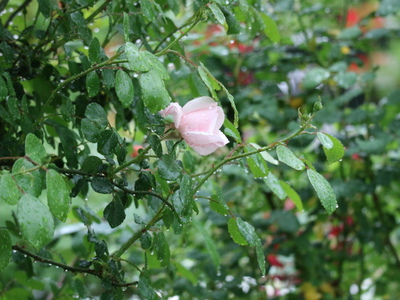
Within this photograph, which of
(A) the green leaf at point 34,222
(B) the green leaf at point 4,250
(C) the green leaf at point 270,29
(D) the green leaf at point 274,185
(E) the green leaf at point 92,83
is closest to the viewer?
(A) the green leaf at point 34,222

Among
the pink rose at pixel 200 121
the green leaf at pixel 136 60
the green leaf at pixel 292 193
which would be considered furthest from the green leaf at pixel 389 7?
the green leaf at pixel 136 60

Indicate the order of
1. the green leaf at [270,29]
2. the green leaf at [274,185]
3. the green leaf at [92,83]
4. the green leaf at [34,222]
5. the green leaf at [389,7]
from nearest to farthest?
the green leaf at [34,222]
the green leaf at [92,83]
the green leaf at [274,185]
the green leaf at [270,29]
the green leaf at [389,7]

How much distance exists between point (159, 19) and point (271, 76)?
0.88m

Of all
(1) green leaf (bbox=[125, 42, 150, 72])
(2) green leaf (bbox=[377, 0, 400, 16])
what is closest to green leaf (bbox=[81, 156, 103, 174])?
(1) green leaf (bbox=[125, 42, 150, 72])

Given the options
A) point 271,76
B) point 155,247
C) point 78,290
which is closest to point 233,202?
point 271,76

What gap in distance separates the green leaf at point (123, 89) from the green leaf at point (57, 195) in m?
0.13

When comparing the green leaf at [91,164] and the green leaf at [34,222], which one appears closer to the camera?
the green leaf at [34,222]

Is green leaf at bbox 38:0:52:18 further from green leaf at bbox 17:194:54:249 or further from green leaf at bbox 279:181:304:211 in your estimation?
green leaf at bbox 279:181:304:211

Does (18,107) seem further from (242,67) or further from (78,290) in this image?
(242,67)

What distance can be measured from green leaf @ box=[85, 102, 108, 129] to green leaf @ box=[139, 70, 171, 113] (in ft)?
0.47

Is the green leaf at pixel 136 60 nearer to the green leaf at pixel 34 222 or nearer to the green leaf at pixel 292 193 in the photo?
the green leaf at pixel 34 222

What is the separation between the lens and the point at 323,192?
0.76 metres

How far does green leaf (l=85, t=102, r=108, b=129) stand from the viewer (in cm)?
78

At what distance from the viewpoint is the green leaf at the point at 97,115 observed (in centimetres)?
78
